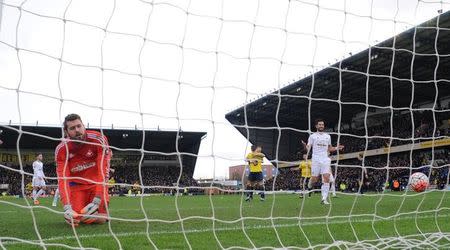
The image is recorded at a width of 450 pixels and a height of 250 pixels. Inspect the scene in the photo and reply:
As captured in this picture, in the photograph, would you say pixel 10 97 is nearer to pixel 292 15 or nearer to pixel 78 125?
pixel 78 125

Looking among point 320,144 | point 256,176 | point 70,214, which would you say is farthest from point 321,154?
point 70,214

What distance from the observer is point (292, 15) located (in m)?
4.56

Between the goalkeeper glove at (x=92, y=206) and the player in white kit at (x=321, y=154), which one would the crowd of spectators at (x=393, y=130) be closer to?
the player in white kit at (x=321, y=154)

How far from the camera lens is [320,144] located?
9.32m

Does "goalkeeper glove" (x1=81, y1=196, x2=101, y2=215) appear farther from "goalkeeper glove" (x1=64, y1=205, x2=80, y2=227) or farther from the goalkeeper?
"goalkeeper glove" (x1=64, y1=205, x2=80, y2=227)

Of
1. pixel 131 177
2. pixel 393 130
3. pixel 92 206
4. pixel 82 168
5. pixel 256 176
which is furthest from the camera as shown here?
pixel 131 177

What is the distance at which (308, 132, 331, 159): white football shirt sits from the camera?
365 inches

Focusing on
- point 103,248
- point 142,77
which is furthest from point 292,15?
point 103,248

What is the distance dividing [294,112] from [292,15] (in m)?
6.51

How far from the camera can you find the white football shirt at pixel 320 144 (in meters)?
9.27

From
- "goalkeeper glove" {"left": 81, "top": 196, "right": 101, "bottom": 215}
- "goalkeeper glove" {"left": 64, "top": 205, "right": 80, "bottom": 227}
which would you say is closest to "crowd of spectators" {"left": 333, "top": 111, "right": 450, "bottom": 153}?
"goalkeeper glove" {"left": 81, "top": 196, "right": 101, "bottom": 215}

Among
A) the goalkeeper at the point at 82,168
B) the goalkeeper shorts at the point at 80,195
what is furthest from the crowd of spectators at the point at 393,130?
the goalkeeper at the point at 82,168

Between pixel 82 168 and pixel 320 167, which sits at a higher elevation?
pixel 82 168

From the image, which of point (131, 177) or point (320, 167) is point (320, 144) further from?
point (131, 177)
